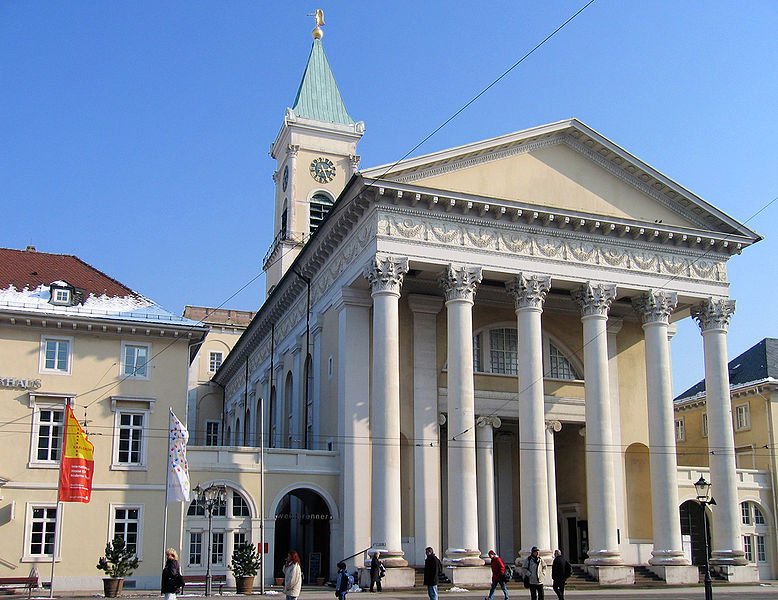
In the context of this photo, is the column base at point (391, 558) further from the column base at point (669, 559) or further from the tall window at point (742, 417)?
the tall window at point (742, 417)

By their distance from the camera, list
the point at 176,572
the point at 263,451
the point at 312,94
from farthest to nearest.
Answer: the point at 312,94, the point at 263,451, the point at 176,572

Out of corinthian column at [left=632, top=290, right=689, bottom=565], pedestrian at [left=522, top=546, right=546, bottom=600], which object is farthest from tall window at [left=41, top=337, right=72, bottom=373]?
corinthian column at [left=632, top=290, right=689, bottom=565]

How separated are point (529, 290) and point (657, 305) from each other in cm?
602

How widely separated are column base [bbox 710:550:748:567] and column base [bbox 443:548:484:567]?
11012mm

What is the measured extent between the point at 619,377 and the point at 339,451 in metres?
13.6

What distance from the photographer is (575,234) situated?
38.9 meters

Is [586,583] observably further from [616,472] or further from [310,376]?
[310,376]

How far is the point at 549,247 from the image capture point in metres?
38.5

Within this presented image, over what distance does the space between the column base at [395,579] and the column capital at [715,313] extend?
55.2 feet

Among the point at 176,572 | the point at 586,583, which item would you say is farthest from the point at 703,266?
the point at 176,572

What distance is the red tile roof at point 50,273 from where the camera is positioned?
35.3m

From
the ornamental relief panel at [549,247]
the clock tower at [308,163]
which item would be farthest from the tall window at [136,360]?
the clock tower at [308,163]

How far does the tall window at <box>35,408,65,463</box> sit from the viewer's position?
1302 inches

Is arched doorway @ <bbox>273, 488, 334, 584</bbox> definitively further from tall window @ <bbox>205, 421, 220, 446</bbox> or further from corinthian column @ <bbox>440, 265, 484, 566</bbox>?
tall window @ <bbox>205, 421, 220, 446</bbox>
